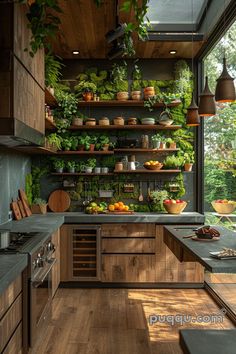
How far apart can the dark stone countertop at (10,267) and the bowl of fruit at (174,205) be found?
123 inches

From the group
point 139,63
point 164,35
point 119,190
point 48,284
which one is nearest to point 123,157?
point 119,190

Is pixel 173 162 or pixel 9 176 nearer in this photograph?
pixel 9 176

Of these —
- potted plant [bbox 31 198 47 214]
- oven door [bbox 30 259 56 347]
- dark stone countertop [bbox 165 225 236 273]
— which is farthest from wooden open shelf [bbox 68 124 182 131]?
oven door [bbox 30 259 56 347]

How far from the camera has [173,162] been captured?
19.2ft

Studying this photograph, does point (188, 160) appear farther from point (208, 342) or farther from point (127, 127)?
point (208, 342)

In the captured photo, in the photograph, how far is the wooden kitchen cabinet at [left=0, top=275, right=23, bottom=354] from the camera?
2094mm

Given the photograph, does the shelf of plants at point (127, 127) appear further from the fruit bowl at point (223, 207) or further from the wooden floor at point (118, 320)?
the wooden floor at point (118, 320)

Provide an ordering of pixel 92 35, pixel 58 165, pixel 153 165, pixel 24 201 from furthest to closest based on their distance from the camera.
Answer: pixel 58 165, pixel 153 165, pixel 24 201, pixel 92 35

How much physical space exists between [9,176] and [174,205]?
6.84 ft

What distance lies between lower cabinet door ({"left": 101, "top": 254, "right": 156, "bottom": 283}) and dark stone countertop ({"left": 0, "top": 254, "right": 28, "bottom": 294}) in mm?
2758

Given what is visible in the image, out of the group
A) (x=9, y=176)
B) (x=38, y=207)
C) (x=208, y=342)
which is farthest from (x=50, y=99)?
(x=208, y=342)

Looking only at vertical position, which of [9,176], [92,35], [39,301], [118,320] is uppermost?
[92,35]

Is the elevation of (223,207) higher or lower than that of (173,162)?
lower

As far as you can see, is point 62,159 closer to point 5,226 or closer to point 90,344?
point 5,226
